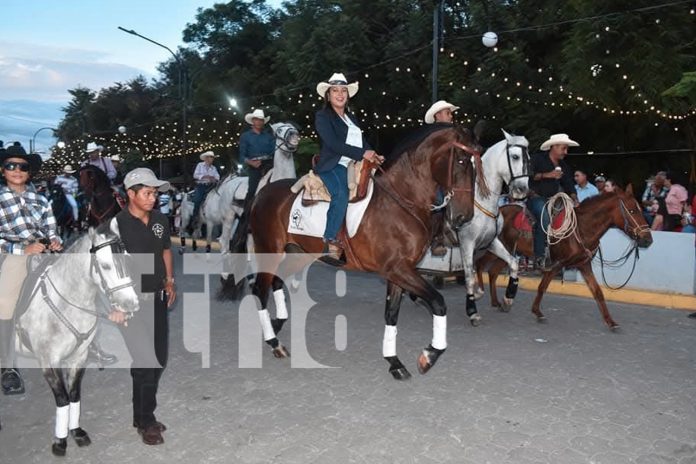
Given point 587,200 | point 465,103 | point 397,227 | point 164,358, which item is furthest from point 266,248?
point 465,103

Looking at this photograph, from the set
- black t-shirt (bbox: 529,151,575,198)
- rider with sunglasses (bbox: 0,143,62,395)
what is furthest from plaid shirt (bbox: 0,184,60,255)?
black t-shirt (bbox: 529,151,575,198)

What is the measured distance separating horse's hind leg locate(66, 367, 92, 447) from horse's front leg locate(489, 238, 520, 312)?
19.9 feet

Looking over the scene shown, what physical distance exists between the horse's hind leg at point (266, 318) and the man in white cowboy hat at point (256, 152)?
3473mm

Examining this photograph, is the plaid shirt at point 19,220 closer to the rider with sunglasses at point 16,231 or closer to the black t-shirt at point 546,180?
the rider with sunglasses at point 16,231

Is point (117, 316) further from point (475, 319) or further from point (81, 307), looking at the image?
point (475, 319)

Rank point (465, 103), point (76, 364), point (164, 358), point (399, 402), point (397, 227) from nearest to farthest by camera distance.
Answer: point (76, 364) → point (164, 358) → point (399, 402) → point (397, 227) → point (465, 103)

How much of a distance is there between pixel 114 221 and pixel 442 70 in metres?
19.2

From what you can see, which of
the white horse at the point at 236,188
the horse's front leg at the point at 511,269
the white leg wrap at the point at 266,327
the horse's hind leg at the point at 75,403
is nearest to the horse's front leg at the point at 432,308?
the white leg wrap at the point at 266,327

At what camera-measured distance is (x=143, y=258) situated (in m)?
4.46

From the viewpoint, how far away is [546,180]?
903 centimetres

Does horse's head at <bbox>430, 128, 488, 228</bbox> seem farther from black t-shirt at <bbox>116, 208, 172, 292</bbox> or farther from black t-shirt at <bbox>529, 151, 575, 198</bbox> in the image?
black t-shirt at <bbox>529, 151, 575, 198</bbox>

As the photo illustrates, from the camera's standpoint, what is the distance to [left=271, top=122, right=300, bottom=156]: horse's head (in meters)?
9.45

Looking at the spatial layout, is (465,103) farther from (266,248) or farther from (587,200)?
(266,248)

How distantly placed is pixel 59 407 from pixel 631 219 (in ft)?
23.3
